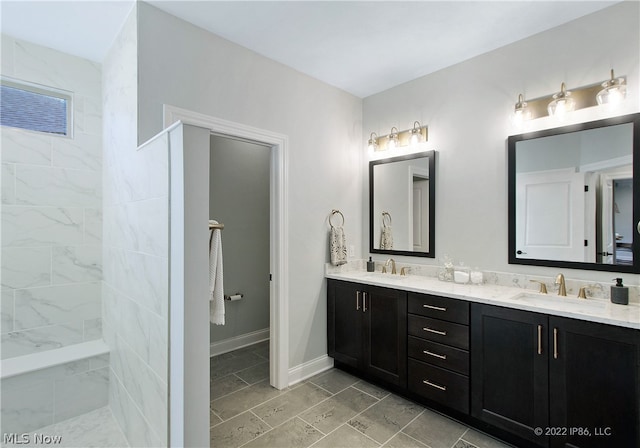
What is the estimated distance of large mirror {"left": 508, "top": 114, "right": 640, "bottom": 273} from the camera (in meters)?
2.07

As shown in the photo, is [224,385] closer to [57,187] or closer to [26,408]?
[26,408]

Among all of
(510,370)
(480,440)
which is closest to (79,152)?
(510,370)

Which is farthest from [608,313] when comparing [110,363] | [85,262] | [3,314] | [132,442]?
[3,314]

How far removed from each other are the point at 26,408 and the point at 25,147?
73.7 inches

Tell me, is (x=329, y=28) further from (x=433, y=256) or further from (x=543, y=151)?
(x=433, y=256)

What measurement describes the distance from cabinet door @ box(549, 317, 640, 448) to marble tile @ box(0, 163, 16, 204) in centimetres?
377

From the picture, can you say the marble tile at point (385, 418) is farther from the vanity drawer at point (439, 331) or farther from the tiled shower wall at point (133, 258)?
the tiled shower wall at point (133, 258)

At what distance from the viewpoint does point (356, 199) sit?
11.8 feet

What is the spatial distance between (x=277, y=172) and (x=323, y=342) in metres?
1.74

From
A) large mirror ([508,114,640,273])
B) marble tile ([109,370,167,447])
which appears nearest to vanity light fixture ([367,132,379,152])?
large mirror ([508,114,640,273])

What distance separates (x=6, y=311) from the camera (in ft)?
7.88

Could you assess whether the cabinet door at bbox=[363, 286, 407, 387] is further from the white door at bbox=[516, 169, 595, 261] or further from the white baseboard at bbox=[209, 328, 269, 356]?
the white baseboard at bbox=[209, 328, 269, 356]

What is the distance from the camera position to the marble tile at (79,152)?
2.62 metres

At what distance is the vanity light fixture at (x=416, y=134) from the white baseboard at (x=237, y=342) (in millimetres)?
2842
